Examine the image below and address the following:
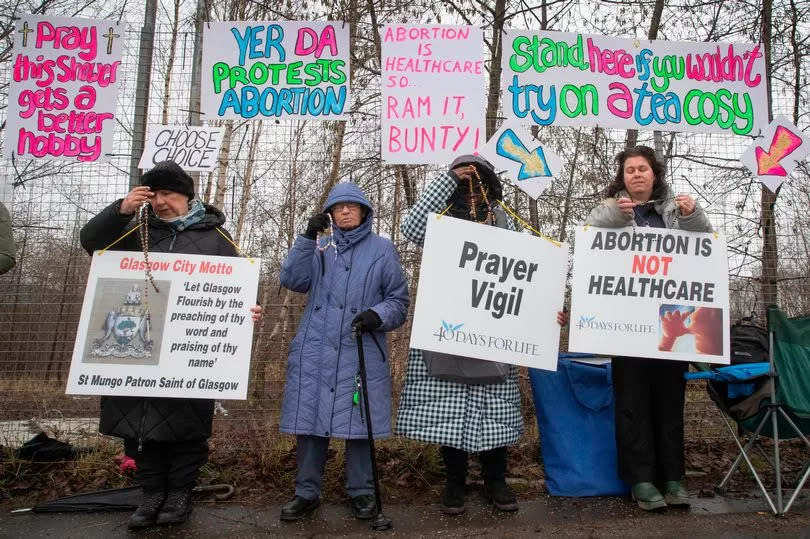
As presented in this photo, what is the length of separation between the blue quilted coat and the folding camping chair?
2167 millimetres

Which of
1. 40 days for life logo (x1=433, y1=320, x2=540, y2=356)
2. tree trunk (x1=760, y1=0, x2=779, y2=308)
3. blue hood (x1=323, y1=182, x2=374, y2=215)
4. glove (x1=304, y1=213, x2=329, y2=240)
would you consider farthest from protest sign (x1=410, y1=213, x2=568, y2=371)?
tree trunk (x1=760, y1=0, x2=779, y2=308)

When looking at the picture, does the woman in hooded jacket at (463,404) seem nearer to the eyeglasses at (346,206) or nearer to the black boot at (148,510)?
the eyeglasses at (346,206)

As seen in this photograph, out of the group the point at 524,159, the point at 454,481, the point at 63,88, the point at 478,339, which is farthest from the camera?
the point at 63,88

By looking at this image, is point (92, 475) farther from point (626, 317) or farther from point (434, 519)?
point (626, 317)

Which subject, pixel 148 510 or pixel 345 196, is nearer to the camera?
pixel 148 510

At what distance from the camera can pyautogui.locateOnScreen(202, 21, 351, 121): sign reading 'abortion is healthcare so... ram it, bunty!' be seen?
445cm

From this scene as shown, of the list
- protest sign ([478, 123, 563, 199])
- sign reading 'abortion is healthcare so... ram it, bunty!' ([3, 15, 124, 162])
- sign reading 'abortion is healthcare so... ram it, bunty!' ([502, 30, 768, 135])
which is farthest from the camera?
sign reading 'abortion is healthcare so... ram it, bunty!' ([502, 30, 768, 135])

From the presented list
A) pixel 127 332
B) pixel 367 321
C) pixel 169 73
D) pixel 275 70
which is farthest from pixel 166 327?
pixel 169 73

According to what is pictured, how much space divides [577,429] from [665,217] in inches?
56.5

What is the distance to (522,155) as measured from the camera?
4016mm

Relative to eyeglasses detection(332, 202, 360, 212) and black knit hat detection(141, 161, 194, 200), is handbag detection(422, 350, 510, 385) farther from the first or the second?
black knit hat detection(141, 161, 194, 200)

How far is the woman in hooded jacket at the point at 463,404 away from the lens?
3.14 metres

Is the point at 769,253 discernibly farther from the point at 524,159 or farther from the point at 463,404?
the point at 463,404

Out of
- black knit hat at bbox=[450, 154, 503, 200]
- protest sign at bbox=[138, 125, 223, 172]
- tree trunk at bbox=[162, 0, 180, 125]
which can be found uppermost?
tree trunk at bbox=[162, 0, 180, 125]
